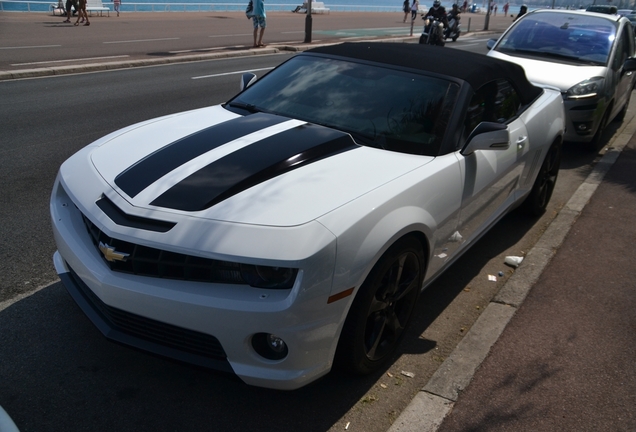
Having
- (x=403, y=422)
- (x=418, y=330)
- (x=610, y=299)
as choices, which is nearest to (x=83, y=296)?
(x=403, y=422)

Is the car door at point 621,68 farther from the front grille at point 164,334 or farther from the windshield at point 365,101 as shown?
the front grille at point 164,334

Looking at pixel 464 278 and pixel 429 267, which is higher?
pixel 429 267

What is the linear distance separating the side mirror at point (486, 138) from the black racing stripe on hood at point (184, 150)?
119 cm

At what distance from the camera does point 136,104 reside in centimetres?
1020

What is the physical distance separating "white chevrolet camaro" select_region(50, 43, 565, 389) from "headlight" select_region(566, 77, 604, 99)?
146 inches

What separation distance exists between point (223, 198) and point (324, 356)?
89 cm

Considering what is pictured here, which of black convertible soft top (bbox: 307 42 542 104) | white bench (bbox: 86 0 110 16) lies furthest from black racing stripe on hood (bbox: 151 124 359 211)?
white bench (bbox: 86 0 110 16)

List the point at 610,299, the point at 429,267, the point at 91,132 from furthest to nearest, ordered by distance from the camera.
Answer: the point at 91,132
the point at 610,299
the point at 429,267

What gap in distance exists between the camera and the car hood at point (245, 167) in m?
3.01

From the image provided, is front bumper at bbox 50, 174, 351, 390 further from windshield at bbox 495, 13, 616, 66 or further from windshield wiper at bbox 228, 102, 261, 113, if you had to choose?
windshield at bbox 495, 13, 616, 66

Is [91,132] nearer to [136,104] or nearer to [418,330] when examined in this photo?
[136,104]

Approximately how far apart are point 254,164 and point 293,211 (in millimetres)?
533

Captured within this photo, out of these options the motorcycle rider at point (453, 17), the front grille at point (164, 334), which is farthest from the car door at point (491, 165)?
the motorcycle rider at point (453, 17)

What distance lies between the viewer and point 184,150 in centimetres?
359
